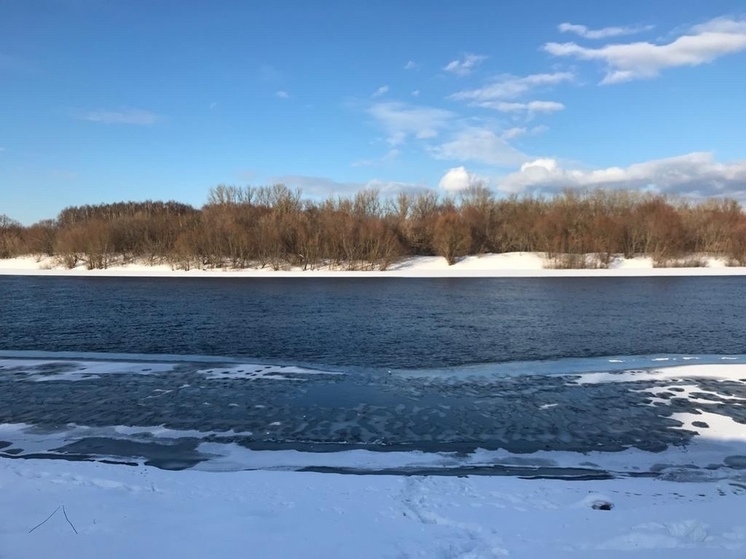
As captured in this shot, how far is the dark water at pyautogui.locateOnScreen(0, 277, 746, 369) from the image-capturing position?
13352mm

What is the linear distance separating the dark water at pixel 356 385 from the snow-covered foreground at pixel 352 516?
637 mm

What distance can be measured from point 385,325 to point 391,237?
3841 cm

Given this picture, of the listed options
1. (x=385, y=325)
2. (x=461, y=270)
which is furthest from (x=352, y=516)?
(x=461, y=270)

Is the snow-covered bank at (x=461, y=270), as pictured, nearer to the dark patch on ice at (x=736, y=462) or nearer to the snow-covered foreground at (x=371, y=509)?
the dark patch on ice at (x=736, y=462)

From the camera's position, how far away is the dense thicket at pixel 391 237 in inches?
2167

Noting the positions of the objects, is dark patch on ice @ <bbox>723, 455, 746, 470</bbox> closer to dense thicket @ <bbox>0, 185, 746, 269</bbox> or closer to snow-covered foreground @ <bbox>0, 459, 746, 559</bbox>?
snow-covered foreground @ <bbox>0, 459, 746, 559</bbox>

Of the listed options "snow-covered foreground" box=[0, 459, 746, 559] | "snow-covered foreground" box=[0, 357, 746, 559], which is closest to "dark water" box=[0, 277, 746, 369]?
"snow-covered foreground" box=[0, 357, 746, 559]

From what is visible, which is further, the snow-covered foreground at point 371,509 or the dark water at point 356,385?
the dark water at point 356,385

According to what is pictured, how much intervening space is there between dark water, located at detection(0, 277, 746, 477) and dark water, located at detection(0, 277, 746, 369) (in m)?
0.11

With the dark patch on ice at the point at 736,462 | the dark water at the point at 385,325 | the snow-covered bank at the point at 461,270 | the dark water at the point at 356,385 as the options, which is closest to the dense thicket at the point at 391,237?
the snow-covered bank at the point at 461,270

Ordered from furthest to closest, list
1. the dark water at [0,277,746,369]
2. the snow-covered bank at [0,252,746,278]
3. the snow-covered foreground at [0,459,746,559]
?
the snow-covered bank at [0,252,746,278] < the dark water at [0,277,746,369] < the snow-covered foreground at [0,459,746,559]

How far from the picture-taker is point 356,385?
9.84m

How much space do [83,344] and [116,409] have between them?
24.1 feet

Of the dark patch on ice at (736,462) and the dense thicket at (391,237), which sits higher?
the dense thicket at (391,237)
